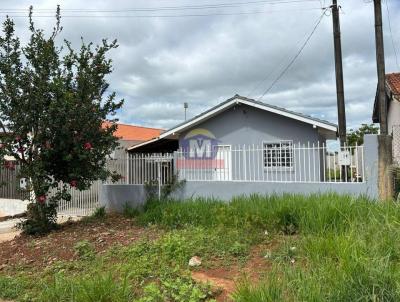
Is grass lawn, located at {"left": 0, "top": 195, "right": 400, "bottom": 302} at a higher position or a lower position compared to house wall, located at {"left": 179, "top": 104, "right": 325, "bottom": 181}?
lower

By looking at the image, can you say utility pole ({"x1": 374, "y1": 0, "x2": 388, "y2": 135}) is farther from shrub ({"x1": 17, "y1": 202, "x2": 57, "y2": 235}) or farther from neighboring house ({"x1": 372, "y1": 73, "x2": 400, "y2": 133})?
shrub ({"x1": 17, "y1": 202, "x2": 57, "y2": 235})

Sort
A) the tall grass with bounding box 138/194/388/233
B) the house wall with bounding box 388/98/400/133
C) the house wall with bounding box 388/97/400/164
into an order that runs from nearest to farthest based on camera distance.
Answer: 1. the tall grass with bounding box 138/194/388/233
2. the house wall with bounding box 388/97/400/164
3. the house wall with bounding box 388/98/400/133

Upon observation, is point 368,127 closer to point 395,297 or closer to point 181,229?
point 181,229

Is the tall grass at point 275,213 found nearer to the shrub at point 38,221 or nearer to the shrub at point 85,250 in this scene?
the shrub at point 85,250

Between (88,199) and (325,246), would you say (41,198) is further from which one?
(325,246)

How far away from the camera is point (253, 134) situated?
15.6 meters

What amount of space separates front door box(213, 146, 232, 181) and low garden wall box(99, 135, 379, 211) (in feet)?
4.11

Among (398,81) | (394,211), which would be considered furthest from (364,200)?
(398,81)

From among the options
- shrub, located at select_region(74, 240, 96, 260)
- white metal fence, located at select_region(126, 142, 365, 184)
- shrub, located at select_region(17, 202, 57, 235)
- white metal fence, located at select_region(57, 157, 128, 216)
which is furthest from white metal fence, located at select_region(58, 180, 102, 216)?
shrub, located at select_region(74, 240, 96, 260)

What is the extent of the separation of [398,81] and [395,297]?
17597 mm

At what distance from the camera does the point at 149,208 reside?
10188 mm

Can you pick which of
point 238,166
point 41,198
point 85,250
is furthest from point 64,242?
point 238,166

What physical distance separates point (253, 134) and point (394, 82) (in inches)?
302

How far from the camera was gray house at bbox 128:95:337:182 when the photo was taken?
40.6 feet
